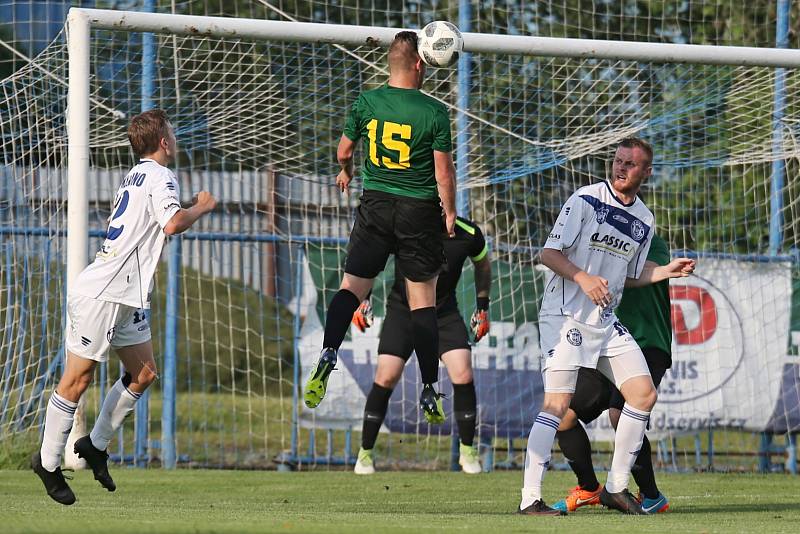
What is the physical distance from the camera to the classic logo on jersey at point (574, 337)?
6.55 meters

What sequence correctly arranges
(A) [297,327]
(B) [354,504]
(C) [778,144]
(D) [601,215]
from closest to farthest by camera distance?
(D) [601,215] < (B) [354,504] < (A) [297,327] < (C) [778,144]

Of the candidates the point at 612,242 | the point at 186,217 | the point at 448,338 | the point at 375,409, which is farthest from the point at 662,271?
the point at 375,409

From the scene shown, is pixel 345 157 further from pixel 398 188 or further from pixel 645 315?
pixel 645 315

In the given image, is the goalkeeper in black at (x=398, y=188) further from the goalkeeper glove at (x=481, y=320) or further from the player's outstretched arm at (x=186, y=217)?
the goalkeeper glove at (x=481, y=320)

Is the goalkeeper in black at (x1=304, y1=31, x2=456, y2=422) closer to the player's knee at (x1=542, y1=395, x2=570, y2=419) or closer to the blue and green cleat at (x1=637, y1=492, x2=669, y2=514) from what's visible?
the player's knee at (x1=542, y1=395, x2=570, y2=419)

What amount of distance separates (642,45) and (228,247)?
4092 mm

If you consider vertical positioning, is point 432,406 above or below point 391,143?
below

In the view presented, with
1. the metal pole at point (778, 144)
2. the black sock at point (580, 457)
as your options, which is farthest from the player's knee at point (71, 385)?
the metal pole at point (778, 144)

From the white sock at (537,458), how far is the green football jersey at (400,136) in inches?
53.2

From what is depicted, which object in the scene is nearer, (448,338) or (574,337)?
(574,337)

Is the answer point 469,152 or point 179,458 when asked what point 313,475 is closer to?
point 179,458

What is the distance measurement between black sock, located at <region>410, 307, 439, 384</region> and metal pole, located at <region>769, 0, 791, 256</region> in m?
5.02

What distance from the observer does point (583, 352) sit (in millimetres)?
6562

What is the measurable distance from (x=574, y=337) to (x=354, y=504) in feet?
6.22
